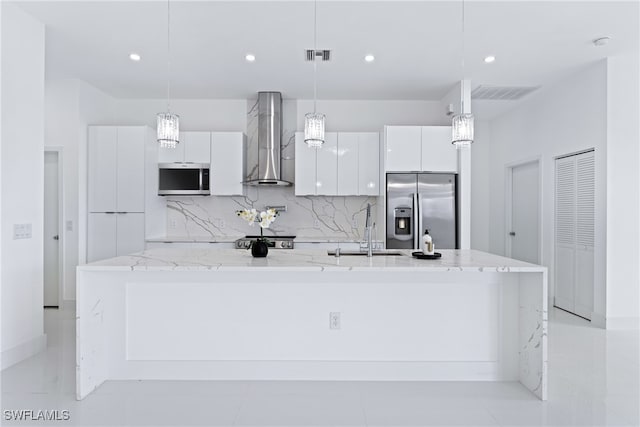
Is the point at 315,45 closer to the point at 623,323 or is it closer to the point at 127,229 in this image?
the point at 127,229

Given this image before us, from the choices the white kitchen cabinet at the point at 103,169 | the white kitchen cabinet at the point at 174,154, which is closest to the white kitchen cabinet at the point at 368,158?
the white kitchen cabinet at the point at 174,154

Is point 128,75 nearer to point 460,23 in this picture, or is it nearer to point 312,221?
point 312,221

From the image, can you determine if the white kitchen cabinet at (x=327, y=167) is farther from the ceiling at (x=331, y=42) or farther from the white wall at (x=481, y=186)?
the white wall at (x=481, y=186)

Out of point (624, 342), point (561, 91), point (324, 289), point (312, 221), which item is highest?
point (561, 91)

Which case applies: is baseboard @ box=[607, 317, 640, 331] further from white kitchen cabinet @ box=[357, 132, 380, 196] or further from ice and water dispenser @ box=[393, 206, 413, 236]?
white kitchen cabinet @ box=[357, 132, 380, 196]

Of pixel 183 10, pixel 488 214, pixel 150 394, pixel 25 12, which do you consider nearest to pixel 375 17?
pixel 183 10

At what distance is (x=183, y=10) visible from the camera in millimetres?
3334

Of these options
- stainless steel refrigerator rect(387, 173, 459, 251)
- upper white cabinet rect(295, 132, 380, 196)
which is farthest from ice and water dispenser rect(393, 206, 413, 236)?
upper white cabinet rect(295, 132, 380, 196)

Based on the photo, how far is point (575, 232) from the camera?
4.88 meters

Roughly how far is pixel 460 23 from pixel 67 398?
3.99m

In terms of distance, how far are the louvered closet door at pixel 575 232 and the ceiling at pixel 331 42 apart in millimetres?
1123

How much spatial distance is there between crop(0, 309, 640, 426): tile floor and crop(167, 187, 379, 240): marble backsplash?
9.34 ft

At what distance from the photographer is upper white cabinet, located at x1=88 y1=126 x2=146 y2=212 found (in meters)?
5.13

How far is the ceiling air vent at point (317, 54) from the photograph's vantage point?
4.10 metres
